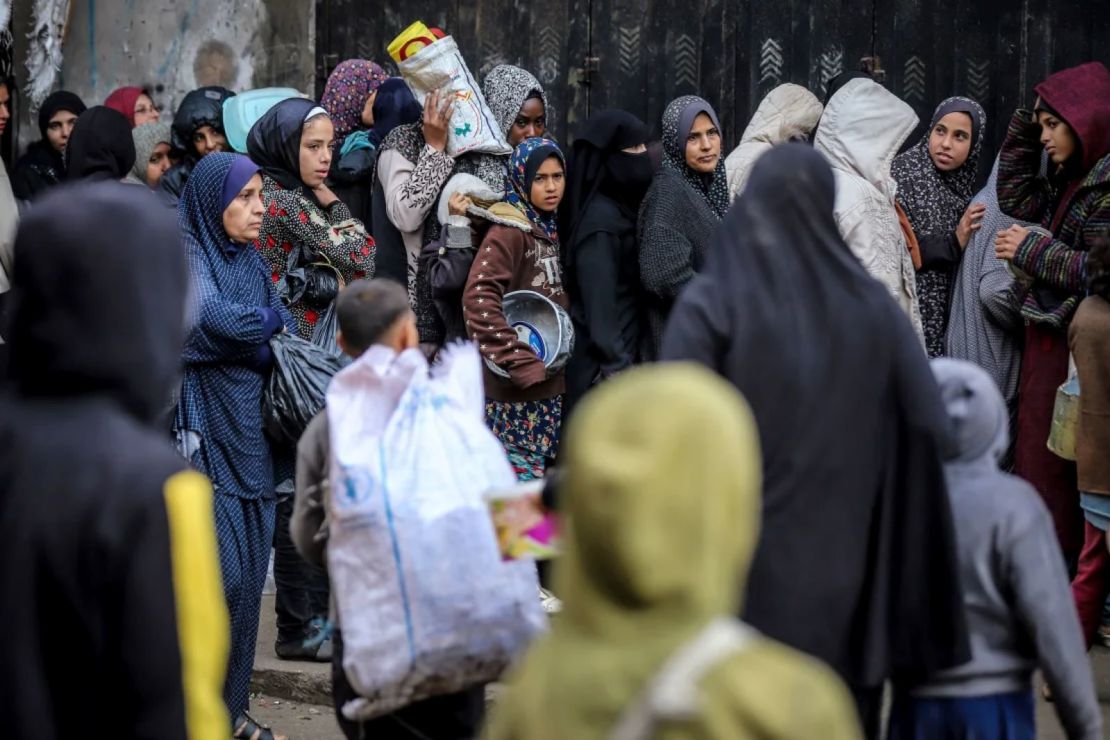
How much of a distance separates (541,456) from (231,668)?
1.48 m

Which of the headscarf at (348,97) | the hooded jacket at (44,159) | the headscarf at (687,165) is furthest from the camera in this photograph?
the hooded jacket at (44,159)

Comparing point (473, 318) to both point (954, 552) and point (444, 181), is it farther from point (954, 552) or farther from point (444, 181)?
point (954, 552)

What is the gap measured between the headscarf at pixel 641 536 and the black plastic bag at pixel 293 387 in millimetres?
3584

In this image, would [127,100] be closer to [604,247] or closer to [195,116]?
[195,116]

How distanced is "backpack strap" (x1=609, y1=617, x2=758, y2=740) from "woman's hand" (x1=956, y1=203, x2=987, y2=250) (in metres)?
5.21

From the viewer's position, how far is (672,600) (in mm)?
1876

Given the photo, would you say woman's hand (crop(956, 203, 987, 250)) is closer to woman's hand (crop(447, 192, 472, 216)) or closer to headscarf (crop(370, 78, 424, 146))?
woman's hand (crop(447, 192, 472, 216))

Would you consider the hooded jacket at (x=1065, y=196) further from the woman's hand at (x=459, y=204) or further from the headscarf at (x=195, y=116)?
the headscarf at (x=195, y=116)

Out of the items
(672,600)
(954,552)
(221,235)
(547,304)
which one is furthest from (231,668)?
(672,600)

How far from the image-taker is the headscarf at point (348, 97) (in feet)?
24.3

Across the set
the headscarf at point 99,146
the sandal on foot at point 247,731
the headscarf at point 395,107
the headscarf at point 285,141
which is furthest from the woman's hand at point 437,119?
the sandal on foot at point 247,731

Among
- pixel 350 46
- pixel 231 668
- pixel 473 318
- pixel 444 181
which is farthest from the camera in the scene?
pixel 350 46

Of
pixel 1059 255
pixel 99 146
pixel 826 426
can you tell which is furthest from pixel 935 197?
pixel 826 426

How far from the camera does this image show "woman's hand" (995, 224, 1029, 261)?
6.28 metres
